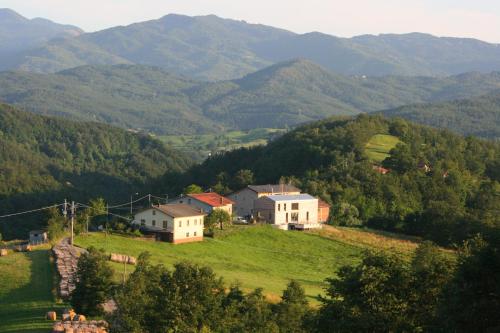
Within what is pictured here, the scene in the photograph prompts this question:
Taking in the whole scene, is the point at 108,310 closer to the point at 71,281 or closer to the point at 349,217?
the point at 71,281

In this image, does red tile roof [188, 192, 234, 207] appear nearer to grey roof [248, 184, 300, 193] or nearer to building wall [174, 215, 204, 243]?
grey roof [248, 184, 300, 193]

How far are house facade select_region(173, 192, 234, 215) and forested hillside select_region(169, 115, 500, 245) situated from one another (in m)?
15.8

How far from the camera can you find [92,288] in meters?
34.9

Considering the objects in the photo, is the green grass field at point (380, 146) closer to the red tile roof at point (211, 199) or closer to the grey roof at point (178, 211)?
the red tile roof at point (211, 199)

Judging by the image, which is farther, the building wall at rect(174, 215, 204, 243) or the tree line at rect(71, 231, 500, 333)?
the building wall at rect(174, 215, 204, 243)

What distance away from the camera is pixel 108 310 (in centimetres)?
3538

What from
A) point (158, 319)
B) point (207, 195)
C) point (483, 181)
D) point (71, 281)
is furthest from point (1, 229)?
point (158, 319)

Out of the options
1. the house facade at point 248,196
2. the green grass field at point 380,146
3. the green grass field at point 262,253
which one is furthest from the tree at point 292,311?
the green grass field at point 380,146

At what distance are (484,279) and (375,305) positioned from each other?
15.3 feet

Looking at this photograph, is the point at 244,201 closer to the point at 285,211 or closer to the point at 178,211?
the point at 285,211

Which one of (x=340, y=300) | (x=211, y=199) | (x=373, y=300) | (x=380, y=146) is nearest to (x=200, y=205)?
(x=211, y=199)

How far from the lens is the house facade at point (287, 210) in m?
77.8

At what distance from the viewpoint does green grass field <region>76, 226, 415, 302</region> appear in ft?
168

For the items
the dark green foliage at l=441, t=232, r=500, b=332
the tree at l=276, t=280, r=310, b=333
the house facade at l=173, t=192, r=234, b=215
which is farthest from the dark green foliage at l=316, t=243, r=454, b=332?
the house facade at l=173, t=192, r=234, b=215
